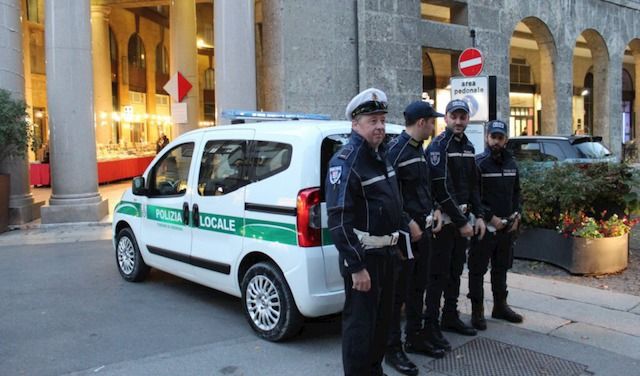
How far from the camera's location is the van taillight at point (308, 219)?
184 inches

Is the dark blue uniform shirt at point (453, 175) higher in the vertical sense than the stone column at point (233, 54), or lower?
lower

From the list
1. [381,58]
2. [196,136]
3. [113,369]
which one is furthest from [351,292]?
[381,58]

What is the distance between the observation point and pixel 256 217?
202 inches

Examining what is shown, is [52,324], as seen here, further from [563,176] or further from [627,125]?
[627,125]

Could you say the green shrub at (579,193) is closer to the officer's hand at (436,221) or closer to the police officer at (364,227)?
the officer's hand at (436,221)

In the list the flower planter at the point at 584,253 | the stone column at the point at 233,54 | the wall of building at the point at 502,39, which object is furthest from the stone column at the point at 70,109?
the flower planter at the point at 584,253

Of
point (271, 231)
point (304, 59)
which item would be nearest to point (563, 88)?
point (304, 59)

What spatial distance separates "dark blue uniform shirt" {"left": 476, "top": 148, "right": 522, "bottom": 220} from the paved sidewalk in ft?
3.64

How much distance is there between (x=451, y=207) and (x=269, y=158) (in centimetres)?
159

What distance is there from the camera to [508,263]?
18.1 ft

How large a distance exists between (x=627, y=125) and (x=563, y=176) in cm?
3207

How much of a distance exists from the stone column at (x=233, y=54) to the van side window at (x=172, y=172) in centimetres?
584

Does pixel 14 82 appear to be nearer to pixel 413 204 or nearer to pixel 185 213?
pixel 185 213

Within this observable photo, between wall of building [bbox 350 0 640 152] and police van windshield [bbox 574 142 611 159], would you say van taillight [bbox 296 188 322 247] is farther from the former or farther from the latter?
wall of building [bbox 350 0 640 152]
